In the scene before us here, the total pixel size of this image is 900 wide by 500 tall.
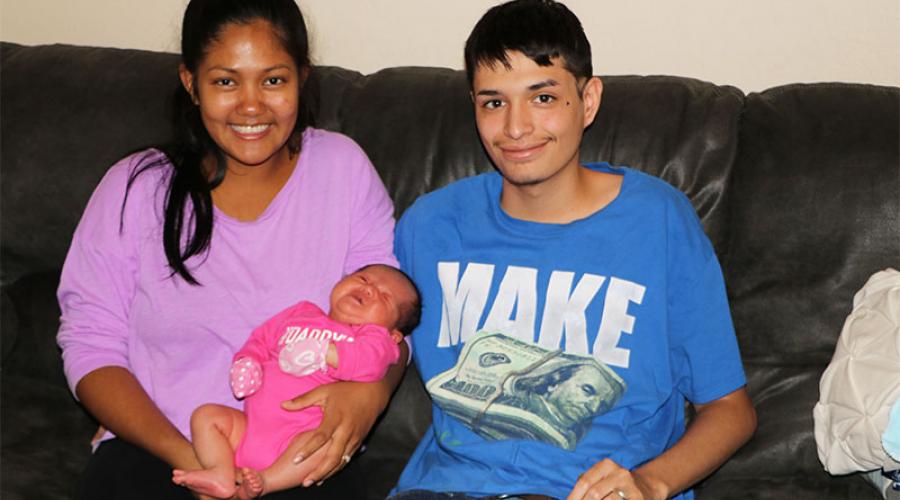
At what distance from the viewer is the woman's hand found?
1741mm

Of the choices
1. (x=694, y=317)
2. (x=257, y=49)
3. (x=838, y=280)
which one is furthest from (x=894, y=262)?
(x=257, y=49)

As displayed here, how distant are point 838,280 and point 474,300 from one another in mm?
749

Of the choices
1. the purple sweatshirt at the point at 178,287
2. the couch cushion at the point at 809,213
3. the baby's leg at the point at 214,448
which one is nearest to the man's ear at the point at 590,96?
the couch cushion at the point at 809,213

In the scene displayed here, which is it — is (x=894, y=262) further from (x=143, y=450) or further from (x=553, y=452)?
(x=143, y=450)

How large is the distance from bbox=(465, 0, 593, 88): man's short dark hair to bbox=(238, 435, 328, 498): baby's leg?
75 centimetres

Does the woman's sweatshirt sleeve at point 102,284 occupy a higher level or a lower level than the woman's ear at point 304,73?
lower

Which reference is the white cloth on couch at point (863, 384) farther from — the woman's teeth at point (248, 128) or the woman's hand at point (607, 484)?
the woman's teeth at point (248, 128)

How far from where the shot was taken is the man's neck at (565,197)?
1997 millimetres

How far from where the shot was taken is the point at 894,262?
84.9 inches

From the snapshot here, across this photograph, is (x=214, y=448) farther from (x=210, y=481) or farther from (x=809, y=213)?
(x=809, y=213)

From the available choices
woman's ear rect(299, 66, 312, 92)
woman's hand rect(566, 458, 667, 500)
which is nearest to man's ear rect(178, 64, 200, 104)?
woman's ear rect(299, 66, 312, 92)

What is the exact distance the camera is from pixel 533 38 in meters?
1.93

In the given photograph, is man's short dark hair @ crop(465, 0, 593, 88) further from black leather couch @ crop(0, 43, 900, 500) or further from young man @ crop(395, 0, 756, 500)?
black leather couch @ crop(0, 43, 900, 500)

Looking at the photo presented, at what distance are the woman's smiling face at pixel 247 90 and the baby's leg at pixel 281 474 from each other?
0.56 meters
